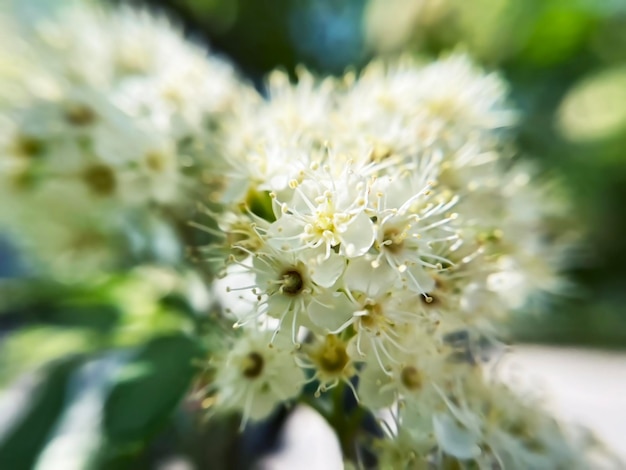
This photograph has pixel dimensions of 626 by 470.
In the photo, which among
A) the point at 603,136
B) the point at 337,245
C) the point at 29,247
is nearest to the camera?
the point at 337,245

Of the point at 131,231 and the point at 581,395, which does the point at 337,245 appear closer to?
the point at 131,231

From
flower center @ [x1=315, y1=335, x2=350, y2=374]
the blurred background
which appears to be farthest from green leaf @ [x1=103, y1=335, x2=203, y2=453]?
flower center @ [x1=315, y1=335, x2=350, y2=374]

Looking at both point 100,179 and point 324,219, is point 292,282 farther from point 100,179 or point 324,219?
point 100,179

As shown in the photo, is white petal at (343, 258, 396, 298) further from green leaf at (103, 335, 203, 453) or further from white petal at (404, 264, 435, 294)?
green leaf at (103, 335, 203, 453)

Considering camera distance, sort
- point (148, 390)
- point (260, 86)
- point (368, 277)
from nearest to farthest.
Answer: point (368, 277)
point (148, 390)
point (260, 86)

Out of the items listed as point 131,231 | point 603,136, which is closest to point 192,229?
point 131,231

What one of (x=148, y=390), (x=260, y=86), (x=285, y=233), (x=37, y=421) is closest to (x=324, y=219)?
(x=285, y=233)
